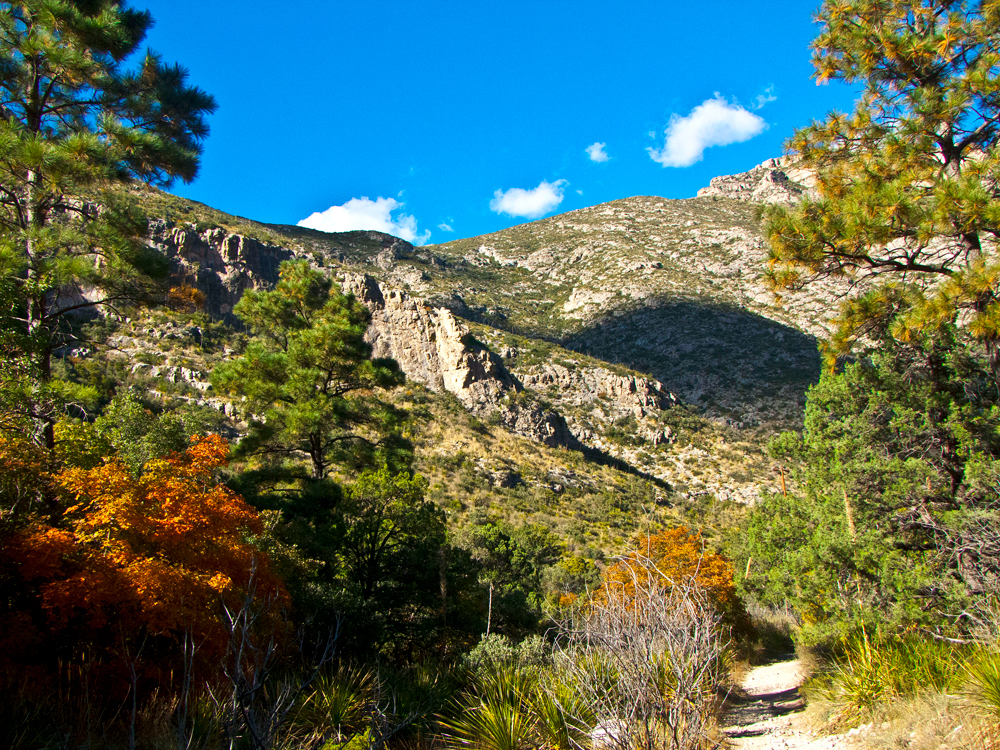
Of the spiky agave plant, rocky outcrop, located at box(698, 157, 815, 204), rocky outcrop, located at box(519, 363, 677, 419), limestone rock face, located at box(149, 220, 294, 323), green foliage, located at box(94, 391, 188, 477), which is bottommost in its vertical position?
the spiky agave plant

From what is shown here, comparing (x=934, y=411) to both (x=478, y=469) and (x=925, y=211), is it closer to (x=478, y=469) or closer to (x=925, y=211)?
(x=925, y=211)

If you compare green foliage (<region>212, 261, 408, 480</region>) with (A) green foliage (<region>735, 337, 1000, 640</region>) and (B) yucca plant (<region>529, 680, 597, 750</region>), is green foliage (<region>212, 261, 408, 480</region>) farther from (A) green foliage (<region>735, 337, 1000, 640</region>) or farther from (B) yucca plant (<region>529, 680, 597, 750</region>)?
(A) green foliage (<region>735, 337, 1000, 640</region>)

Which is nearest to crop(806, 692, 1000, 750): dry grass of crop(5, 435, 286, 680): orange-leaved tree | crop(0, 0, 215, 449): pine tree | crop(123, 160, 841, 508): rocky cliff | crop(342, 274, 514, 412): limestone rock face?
crop(5, 435, 286, 680): orange-leaved tree

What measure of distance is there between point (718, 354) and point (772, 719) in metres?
58.2

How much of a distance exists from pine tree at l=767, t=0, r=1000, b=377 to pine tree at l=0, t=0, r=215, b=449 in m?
9.53

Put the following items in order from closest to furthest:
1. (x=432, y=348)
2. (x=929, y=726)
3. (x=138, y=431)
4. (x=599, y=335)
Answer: (x=929, y=726) → (x=138, y=431) → (x=432, y=348) → (x=599, y=335)

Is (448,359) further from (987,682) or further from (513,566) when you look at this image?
(987,682)

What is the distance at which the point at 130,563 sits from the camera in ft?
20.2

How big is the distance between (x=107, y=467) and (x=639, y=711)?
21.8 ft

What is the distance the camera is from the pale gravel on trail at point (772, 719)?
6.36 metres

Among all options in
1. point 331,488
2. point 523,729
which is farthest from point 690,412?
point 523,729

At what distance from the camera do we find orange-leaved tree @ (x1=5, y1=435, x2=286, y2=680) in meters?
5.94

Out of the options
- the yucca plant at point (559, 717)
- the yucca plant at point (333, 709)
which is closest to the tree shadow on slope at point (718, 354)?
the yucca plant at point (559, 717)

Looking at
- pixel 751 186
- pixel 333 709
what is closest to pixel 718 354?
pixel 333 709
